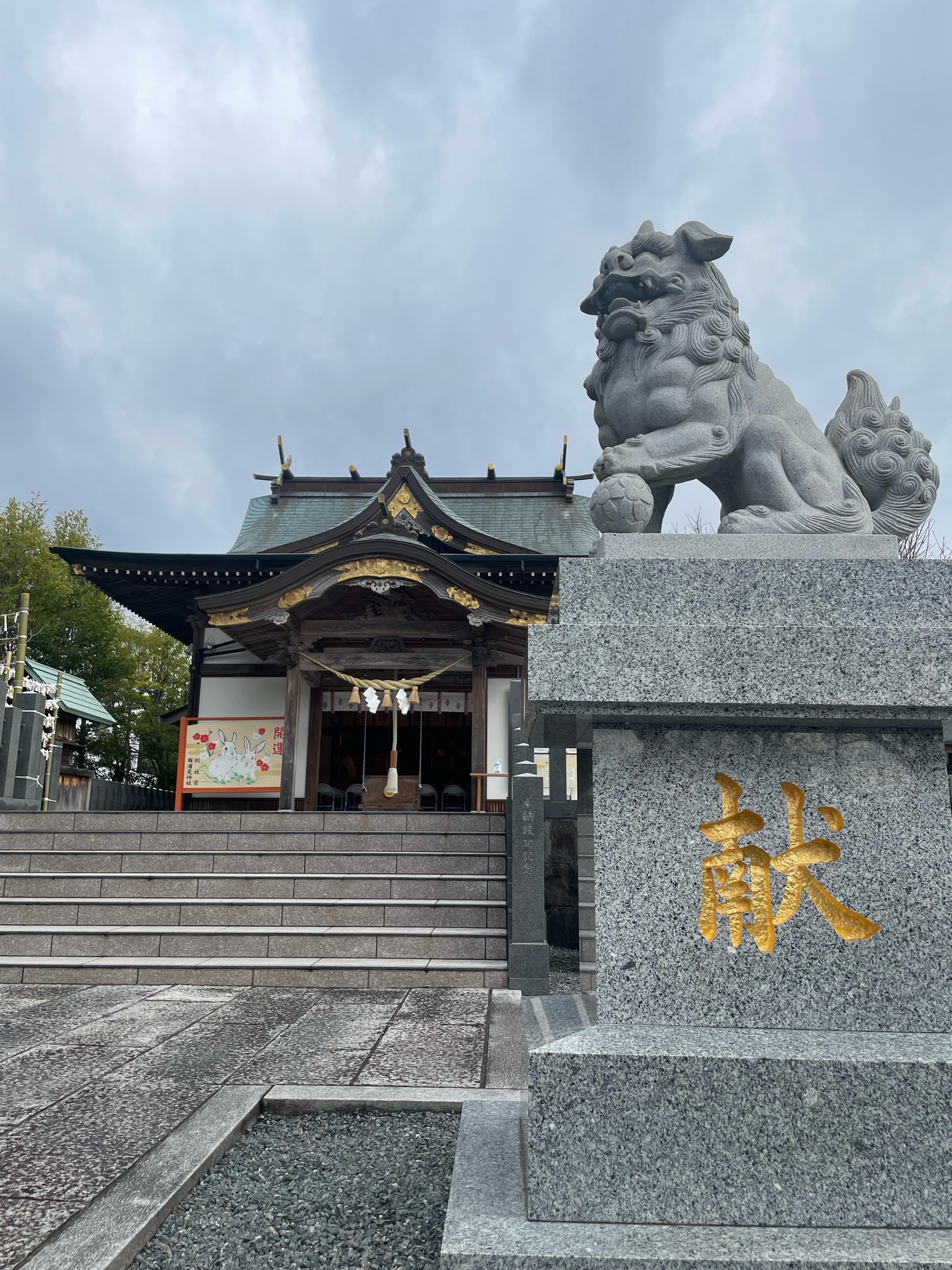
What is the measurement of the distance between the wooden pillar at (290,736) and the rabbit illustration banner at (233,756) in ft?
0.63

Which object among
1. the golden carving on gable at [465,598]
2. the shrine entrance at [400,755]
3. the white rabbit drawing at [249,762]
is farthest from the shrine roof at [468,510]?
the white rabbit drawing at [249,762]

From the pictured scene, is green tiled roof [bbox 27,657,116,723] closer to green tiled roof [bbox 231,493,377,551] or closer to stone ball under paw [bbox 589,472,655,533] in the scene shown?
green tiled roof [bbox 231,493,377,551]

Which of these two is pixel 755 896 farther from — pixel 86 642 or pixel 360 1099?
pixel 86 642

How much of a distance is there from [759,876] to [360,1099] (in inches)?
80.3

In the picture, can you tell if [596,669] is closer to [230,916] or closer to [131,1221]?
[131,1221]

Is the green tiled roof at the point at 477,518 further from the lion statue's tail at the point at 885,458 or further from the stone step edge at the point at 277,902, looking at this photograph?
the lion statue's tail at the point at 885,458

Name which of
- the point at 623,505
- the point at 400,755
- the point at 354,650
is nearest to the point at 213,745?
the point at 354,650

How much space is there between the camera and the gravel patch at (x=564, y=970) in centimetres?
585

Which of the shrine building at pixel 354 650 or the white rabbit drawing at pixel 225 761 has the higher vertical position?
the shrine building at pixel 354 650

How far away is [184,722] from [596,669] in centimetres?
1219

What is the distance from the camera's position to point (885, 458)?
2.55 metres

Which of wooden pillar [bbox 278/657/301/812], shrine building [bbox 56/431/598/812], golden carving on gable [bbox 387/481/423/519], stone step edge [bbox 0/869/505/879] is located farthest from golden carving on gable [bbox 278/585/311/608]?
stone step edge [bbox 0/869/505/879]

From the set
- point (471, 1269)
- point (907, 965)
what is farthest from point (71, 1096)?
Answer: point (907, 965)

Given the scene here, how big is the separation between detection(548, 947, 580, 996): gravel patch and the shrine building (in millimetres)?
4375
